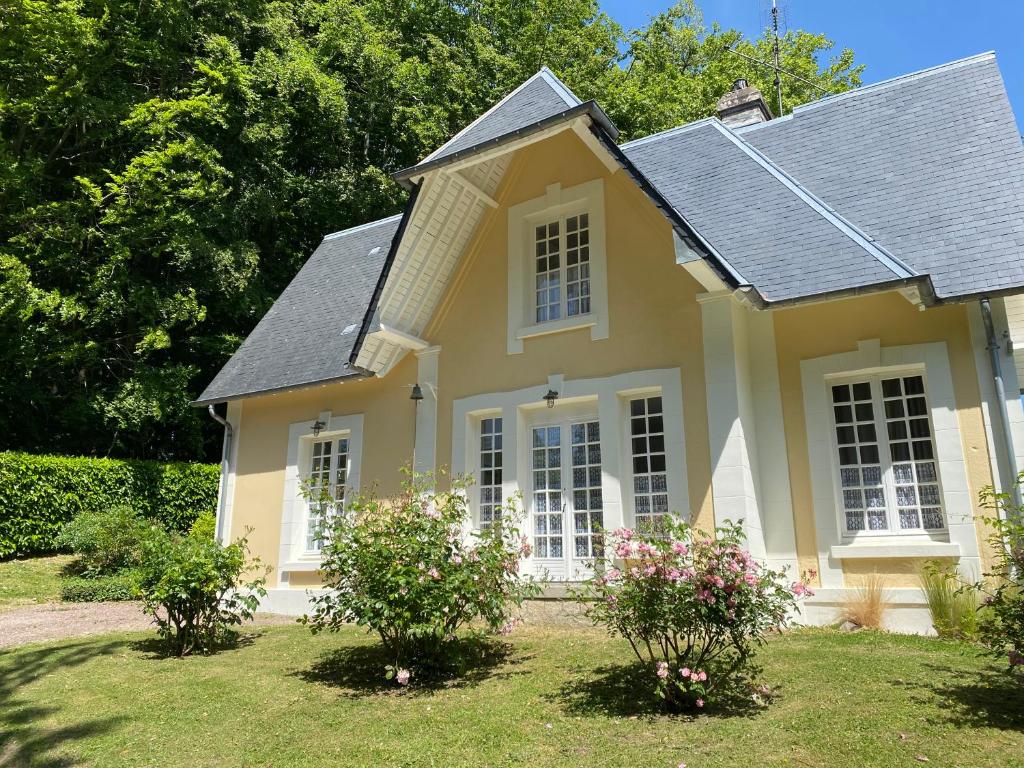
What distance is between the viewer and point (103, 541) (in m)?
14.0

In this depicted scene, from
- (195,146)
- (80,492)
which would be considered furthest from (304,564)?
(195,146)

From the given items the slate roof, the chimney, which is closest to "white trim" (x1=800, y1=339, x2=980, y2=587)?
the slate roof

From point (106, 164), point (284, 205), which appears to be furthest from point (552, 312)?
point (106, 164)

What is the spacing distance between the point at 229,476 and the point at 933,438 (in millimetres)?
10919

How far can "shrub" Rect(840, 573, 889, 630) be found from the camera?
25.5 ft

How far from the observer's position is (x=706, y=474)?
27.7 ft

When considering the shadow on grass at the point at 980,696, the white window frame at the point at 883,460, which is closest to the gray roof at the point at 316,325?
the white window frame at the point at 883,460

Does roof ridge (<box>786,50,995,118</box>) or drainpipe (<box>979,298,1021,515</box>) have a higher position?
roof ridge (<box>786,50,995,118</box>)

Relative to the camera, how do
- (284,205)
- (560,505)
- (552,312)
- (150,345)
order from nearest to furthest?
(560,505), (552,312), (150,345), (284,205)

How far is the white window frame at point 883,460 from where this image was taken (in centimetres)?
797

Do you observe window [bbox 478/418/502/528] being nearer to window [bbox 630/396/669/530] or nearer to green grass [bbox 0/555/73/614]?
window [bbox 630/396/669/530]

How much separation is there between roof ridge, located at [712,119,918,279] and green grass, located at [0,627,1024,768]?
12.4 feet

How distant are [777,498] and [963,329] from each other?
264 centimetres

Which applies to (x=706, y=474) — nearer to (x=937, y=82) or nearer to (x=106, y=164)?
(x=937, y=82)
